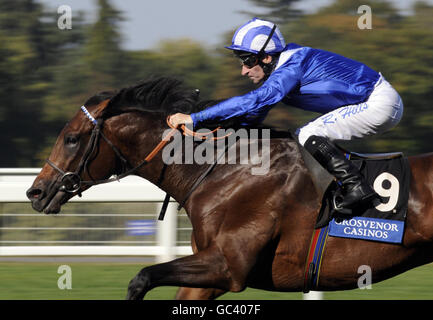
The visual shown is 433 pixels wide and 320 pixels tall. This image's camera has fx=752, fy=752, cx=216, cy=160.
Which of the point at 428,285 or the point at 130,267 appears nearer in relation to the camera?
the point at 428,285

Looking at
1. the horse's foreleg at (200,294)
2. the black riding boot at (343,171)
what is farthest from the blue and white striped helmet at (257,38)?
the horse's foreleg at (200,294)

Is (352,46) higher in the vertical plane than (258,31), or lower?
lower

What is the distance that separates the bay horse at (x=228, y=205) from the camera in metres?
3.91

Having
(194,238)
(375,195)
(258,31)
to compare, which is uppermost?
(258,31)

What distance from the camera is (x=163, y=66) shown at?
32438mm

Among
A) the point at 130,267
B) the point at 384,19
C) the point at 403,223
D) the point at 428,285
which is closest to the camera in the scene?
the point at 403,223

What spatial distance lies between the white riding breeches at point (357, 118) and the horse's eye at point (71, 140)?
49.3 inches

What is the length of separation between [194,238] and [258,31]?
3.98ft

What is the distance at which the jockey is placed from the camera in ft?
13.1

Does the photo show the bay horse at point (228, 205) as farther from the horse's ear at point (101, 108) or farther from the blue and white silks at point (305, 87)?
the blue and white silks at point (305, 87)

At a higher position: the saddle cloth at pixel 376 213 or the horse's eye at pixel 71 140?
the horse's eye at pixel 71 140

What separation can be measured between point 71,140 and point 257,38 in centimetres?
120
